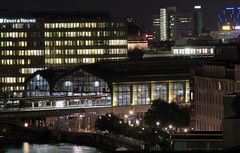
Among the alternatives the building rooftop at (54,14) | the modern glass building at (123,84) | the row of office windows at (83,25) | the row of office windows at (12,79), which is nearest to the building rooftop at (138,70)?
the modern glass building at (123,84)

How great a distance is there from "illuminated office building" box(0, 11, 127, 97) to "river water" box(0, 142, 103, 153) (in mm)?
48975

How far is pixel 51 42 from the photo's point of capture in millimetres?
139750

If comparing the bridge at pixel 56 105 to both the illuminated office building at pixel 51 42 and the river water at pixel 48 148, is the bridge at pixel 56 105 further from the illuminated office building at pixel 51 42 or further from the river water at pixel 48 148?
the illuminated office building at pixel 51 42

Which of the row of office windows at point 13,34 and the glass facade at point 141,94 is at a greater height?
the row of office windows at point 13,34

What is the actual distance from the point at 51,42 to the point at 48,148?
193ft

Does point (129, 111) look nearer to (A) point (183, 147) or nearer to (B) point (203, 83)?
(B) point (203, 83)

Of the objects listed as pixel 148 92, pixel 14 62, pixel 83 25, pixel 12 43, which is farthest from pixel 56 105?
pixel 83 25

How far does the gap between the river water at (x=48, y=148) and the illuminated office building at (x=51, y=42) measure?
4898 cm

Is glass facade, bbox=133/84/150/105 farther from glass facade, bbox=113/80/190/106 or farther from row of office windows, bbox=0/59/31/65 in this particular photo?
row of office windows, bbox=0/59/31/65

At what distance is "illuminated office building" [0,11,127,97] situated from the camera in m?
137

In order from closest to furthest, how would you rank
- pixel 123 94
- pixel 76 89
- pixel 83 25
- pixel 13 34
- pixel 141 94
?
1. pixel 123 94
2. pixel 141 94
3. pixel 76 89
4. pixel 13 34
5. pixel 83 25

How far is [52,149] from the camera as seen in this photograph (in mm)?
80625

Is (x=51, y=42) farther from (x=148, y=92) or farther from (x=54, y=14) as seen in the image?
(x=148, y=92)

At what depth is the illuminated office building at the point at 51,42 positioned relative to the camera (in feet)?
449
